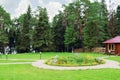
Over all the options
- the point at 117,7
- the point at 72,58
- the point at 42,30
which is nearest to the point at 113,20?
the point at 117,7

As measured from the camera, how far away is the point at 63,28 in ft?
190

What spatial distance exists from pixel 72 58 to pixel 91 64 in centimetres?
224

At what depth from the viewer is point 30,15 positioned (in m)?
58.5

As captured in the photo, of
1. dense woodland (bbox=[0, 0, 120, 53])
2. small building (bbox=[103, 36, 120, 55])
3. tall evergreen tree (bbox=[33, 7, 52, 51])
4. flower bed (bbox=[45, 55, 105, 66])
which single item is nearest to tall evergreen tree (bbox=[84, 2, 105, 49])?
dense woodland (bbox=[0, 0, 120, 53])

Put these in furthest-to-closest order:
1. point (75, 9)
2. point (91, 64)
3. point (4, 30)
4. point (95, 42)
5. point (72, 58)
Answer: point (4, 30)
point (75, 9)
point (95, 42)
point (72, 58)
point (91, 64)

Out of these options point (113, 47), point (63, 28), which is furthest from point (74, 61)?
point (63, 28)

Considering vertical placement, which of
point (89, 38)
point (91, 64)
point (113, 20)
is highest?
point (113, 20)

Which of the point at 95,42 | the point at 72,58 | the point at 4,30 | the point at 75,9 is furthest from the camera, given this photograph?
the point at 4,30

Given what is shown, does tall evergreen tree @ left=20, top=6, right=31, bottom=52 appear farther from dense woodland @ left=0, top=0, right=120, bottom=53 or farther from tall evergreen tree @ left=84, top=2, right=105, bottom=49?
tall evergreen tree @ left=84, top=2, right=105, bottom=49

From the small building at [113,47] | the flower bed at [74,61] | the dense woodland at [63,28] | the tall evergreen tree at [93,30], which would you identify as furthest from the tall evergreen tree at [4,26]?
the flower bed at [74,61]

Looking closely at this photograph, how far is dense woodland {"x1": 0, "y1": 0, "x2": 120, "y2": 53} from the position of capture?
169ft

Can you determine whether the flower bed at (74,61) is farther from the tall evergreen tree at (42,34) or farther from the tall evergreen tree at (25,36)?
the tall evergreen tree at (25,36)

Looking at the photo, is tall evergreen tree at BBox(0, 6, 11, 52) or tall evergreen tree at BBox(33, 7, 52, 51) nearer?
tall evergreen tree at BBox(33, 7, 52, 51)

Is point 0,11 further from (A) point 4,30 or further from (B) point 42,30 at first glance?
(B) point 42,30
